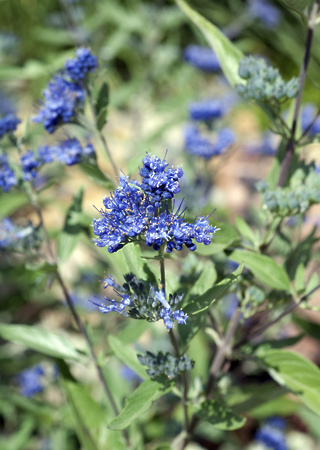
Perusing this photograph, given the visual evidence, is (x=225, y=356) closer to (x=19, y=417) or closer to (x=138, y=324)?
(x=138, y=324)

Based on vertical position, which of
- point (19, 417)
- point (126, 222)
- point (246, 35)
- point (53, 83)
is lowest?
point (126, 222)

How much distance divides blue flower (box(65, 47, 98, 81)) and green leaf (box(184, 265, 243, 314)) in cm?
81

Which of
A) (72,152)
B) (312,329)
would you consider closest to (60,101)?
(72,152)

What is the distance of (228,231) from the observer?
4.53 ft

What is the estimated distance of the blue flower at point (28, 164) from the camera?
1619 millimetres

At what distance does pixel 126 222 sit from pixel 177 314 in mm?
227

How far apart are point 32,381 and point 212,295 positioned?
177cm

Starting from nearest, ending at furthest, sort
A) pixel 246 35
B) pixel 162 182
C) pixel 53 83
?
pixel 162 182 < pixel 53 83 < pixel 246 35

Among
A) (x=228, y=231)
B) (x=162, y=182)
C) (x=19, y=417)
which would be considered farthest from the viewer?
(x=19, y=417)

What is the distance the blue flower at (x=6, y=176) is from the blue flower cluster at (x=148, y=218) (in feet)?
2.13

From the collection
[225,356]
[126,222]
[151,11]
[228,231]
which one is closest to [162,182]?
[126,222]

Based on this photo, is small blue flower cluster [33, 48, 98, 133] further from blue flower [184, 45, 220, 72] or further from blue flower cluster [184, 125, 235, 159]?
blue flower [184, 45, 220, 72]

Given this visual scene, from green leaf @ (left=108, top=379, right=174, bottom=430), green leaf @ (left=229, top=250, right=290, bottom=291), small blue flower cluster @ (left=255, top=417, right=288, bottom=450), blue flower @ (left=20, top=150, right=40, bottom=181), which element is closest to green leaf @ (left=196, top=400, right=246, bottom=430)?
green leaf @ (left=108, top=379, right=174, bottom=430)

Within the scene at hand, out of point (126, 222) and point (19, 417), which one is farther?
point (19, 417)
